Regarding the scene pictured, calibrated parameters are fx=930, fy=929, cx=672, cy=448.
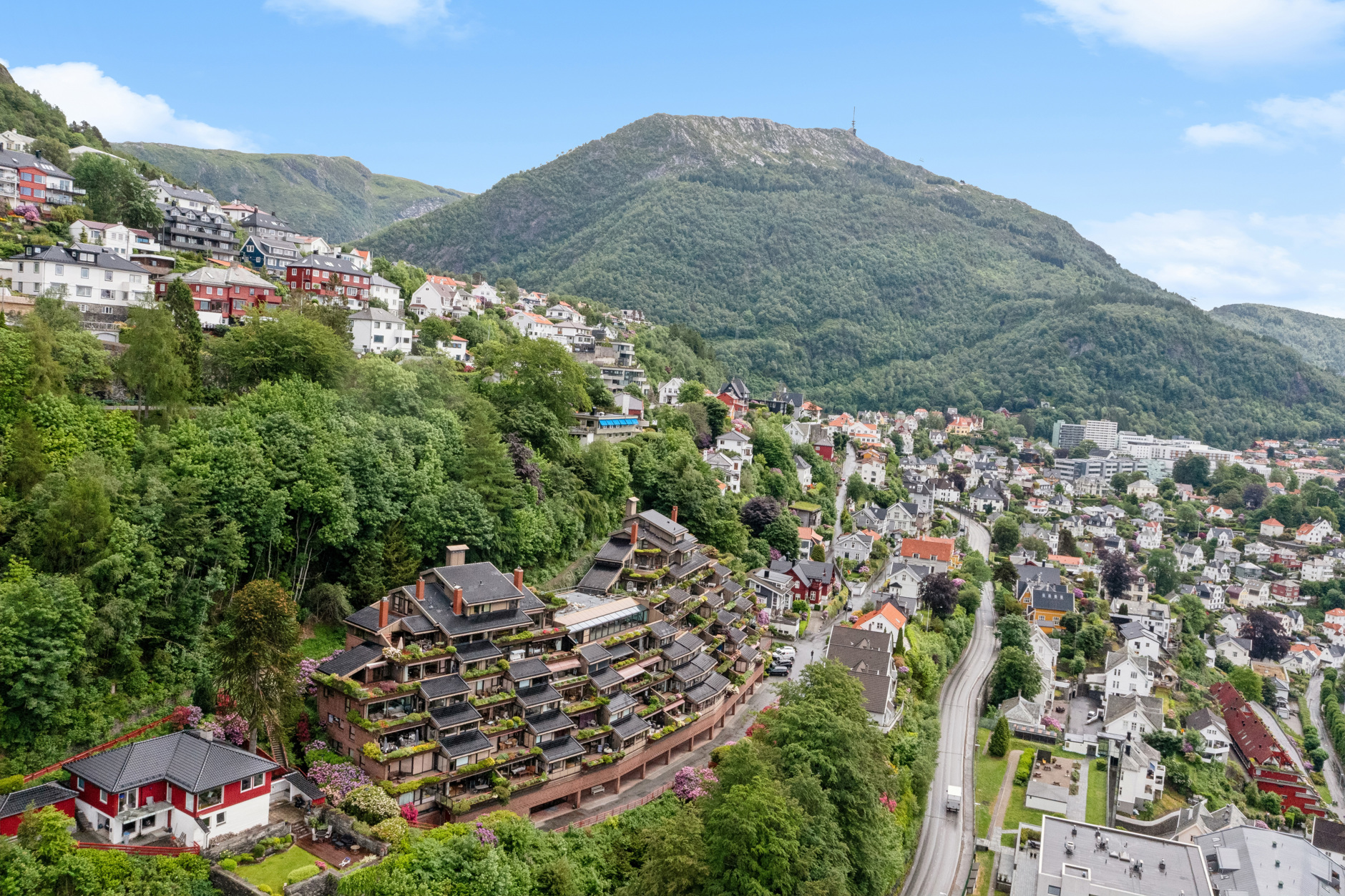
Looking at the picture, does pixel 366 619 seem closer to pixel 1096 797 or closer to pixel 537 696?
pixel 537 696

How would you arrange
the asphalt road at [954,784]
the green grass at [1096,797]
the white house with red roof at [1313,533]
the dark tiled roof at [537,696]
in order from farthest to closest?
the white house with red roof at [1313,533] < the green grass at [1096,797] < the asphalt road at [954,784] < the dark tiled roof at [537,696]

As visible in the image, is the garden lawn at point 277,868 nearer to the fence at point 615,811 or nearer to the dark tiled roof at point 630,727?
the fence at point 615,811

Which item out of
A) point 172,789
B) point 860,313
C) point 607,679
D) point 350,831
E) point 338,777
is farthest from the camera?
point 860,313

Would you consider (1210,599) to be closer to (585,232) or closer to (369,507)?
(369,507)

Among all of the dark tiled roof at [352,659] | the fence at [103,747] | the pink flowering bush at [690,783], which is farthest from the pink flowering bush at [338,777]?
the pink flowering bush at [690,783]

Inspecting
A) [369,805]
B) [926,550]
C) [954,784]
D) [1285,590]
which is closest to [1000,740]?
[954,784]

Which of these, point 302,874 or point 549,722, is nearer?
point 302,874

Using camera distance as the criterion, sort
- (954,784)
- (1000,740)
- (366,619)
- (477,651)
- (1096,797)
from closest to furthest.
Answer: (366,619)
(477,651)
(954,784)
(1096,797)
(1000,740)
